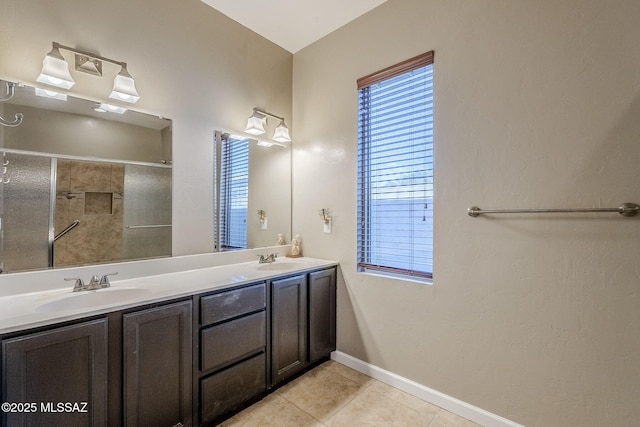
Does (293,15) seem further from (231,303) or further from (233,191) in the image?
(231,303)

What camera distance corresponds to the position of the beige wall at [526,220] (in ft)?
4.32

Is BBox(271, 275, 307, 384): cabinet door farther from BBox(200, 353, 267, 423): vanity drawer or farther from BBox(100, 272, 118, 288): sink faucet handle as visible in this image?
BBox(100, 272, 118, 288): sink faucet handle

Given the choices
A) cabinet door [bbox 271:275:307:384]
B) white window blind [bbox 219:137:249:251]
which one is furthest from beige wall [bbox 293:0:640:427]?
white window blind [bbox 219:137:249:251]

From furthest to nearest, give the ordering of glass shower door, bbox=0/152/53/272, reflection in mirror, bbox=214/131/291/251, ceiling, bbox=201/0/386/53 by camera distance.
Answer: reflection in mirror, bbox=214/131/291/251, ceiling, bbox=201/0/386/53, glass shower door, bbox=0/152/53/272

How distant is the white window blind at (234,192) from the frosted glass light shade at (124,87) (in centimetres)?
67

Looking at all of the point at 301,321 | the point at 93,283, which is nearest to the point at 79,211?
the point at 93,283

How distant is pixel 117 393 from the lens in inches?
50.3

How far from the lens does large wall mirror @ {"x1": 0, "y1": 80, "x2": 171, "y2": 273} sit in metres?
1.47

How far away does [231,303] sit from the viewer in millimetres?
1687

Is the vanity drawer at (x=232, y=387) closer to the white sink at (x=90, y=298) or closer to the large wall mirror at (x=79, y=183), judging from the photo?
the white sink at (x=90, y=298)

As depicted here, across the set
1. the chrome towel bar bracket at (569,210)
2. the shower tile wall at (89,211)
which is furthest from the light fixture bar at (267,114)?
the chrome towel bar bracket at (569,210)

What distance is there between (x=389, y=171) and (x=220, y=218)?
1.36 m

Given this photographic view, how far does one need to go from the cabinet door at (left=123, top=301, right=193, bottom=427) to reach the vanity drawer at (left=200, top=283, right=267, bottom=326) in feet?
0.32

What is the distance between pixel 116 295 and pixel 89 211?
521 mm
